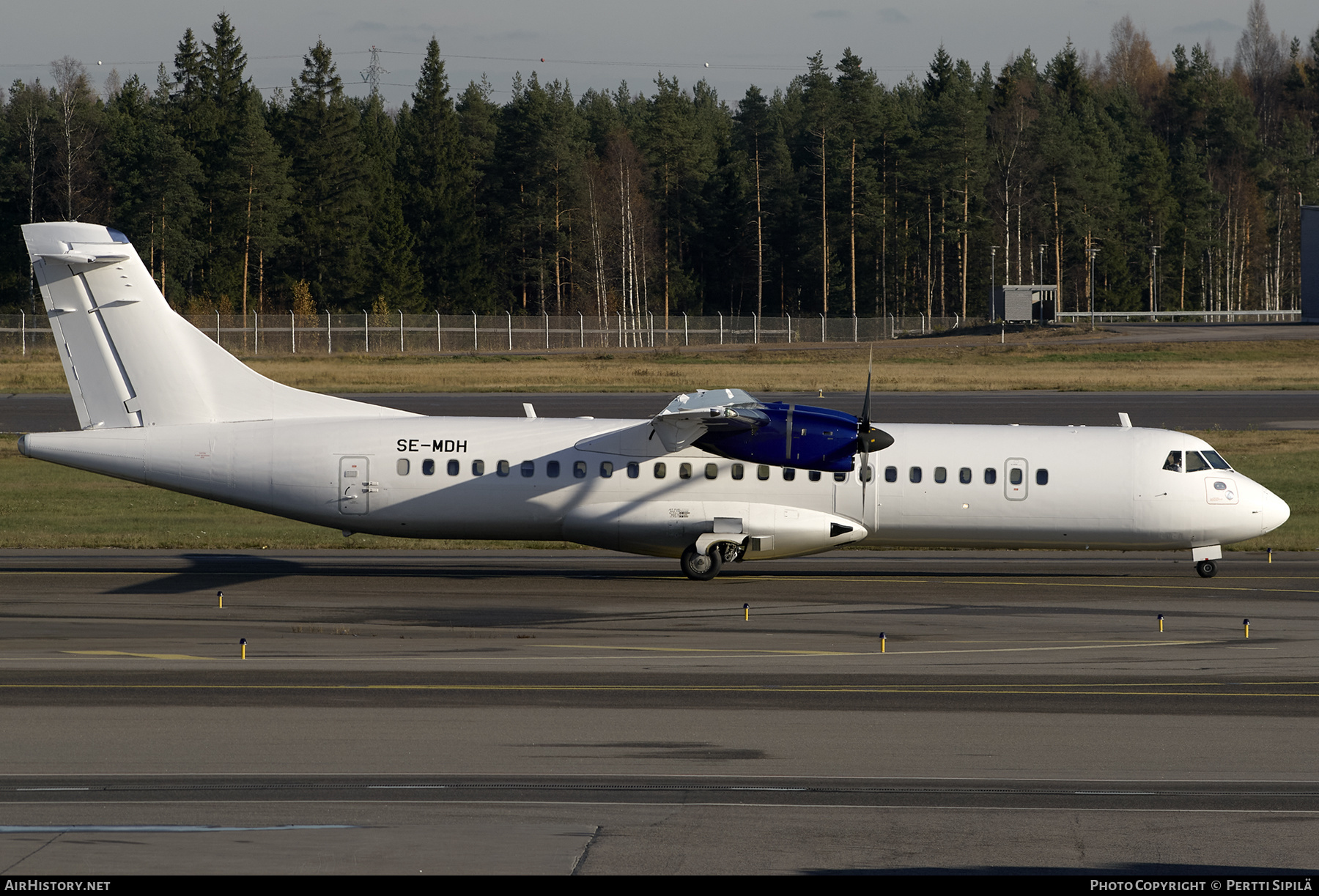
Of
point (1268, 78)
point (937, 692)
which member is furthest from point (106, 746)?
point (1268, 78)

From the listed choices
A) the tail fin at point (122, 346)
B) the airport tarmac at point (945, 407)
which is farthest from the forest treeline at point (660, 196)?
the tail fin at point (122, 346)

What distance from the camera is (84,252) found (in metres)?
22.9

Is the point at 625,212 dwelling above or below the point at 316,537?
above

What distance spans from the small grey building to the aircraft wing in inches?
3162

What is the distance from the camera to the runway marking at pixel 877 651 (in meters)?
Answer: 18.3

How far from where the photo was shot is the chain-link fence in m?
86.2

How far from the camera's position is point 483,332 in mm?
93125

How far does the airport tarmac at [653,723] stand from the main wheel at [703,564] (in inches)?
12.1

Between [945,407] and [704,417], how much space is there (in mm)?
34470

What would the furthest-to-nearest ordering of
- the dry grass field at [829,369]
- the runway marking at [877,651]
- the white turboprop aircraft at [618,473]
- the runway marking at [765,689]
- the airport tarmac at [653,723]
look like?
the dry grass field at [829,369] < the white turboprop aircraft at [618,473] < the runway marking at [877,651] < the runway marking at [765,689] < the airport tarmac at [653,723]

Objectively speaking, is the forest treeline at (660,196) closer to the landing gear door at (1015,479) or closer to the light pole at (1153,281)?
the light pole at (1153,281)

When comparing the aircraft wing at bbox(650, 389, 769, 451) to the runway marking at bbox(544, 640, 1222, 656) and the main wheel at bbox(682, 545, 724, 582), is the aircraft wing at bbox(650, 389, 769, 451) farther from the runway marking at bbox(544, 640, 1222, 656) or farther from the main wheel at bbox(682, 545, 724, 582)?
the runway marking at bbox(544, 640, 1222, 656)

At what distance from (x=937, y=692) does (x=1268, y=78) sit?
604 ft

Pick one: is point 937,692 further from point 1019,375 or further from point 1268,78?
point 1268,78
